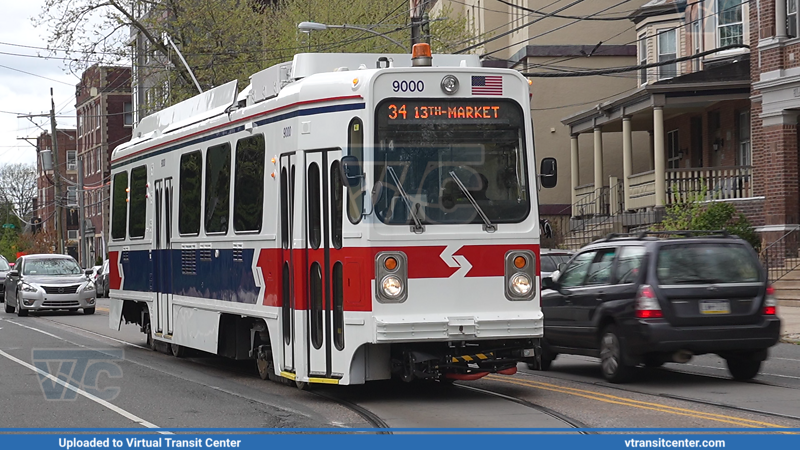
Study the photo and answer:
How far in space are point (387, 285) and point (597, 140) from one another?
2865 centimetres

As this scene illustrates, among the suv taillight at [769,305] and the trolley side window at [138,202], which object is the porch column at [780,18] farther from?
the suv taillight at [769,305]

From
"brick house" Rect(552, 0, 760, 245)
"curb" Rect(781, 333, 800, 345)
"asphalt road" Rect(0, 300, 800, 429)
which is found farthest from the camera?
"brick house" Rect(552, 0, 760, 245)

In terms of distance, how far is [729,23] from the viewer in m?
34.2

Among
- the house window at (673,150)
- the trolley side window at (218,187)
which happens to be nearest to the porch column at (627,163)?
the house window at (673,150)

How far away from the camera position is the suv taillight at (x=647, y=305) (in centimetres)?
1268

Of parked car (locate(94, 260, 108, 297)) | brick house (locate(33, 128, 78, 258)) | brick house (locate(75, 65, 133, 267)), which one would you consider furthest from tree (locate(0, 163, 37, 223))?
parked car (locate(94, 260, 108, 297))

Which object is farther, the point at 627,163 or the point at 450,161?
the point at 627,163

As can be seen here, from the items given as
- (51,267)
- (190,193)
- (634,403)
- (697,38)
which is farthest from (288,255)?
(697,38)

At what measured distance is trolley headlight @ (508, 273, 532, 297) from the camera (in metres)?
11.5

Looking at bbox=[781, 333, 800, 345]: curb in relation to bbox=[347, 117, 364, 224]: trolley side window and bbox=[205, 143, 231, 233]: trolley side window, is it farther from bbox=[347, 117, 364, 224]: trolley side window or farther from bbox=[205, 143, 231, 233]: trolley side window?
bbox=[347, 117, 364, 224]: trolley side window

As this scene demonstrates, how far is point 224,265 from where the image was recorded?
1405 cm

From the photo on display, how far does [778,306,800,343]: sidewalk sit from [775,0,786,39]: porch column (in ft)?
24.3

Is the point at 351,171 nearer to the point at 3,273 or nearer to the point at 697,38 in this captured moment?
the point at 697,38

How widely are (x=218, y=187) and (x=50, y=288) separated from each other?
705 inches
